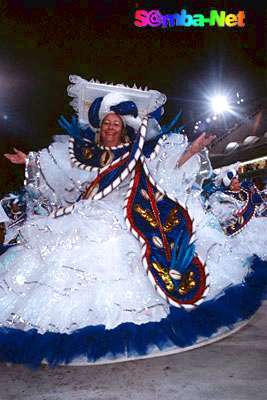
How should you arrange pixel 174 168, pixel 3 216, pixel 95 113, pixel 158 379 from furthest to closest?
1. pixel 3 216
2. pixel 95 113
3. pixel 174 168
4. pixel 158 379

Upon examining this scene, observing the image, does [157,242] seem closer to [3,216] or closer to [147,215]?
[147,215]

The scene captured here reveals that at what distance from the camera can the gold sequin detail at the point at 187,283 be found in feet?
9.93

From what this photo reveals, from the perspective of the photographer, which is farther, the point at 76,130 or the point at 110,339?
the point at 76,130

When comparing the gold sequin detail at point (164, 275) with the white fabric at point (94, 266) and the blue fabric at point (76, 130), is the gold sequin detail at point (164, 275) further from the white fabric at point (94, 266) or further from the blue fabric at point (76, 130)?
the blue fabric at point (76, 130)

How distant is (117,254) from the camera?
3.02 metres

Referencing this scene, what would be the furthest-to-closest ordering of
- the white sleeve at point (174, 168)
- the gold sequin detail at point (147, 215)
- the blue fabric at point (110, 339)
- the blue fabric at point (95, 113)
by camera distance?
the blue fabric at point (95, 113)
the white sleeve at point (174, 168)
the gold sequin detail at point (147, 215)
the blue fabric at point (110, 339)

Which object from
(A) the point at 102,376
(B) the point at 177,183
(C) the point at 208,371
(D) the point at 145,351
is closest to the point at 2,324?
(A) the point at 102,376

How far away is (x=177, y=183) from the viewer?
366 centimetres

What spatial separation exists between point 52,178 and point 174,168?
1.16 metres

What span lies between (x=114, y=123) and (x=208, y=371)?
2363 mm

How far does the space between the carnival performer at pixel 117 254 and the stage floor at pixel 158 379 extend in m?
0.09

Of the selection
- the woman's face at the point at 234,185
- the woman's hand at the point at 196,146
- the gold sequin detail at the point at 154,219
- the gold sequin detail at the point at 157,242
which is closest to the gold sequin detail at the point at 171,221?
the gold sequin detail at the point at 154,219

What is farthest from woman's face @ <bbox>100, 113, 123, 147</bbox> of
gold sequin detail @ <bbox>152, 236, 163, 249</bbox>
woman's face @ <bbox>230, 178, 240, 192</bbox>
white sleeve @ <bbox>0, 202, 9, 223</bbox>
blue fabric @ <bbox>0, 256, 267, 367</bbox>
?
woman's face @ <bbox>230, 178, 240, 192</bbox>

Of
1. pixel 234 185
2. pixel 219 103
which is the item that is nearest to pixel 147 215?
pixel 234 185
